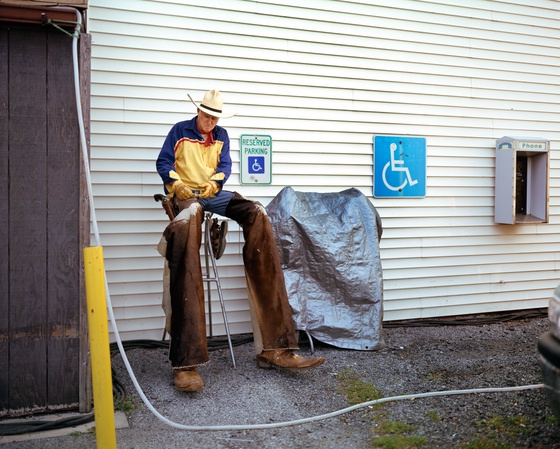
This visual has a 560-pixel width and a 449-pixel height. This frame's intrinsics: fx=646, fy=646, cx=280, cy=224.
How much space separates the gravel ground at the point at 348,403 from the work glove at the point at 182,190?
131 cm

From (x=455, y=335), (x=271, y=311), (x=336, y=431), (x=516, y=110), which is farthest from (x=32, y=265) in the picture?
(x=516, y=110)

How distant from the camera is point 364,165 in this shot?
20.7 ft

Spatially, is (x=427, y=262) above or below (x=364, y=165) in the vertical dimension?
below

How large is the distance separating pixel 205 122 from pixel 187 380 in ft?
6.21

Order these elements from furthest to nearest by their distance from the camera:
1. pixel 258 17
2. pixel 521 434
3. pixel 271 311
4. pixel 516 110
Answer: pixel 516 110, pixel 258 17, pixel 271 311, pixel 521 434

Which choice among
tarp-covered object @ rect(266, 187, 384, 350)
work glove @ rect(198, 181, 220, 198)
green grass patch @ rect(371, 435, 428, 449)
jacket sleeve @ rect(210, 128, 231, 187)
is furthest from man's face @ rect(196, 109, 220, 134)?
green grass patch @ rect(371, 435, 428, 449)

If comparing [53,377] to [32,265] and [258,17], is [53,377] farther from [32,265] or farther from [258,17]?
[258,17]

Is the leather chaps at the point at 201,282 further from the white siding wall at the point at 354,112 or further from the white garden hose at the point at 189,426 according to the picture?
the white siding wall at the point at 354,112

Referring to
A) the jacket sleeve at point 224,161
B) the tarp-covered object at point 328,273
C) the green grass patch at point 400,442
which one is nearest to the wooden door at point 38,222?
the jacket sleeve at point 224,161

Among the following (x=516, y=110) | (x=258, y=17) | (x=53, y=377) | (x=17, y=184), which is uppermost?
(x=258, y=17)

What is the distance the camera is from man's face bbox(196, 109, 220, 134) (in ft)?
15.9

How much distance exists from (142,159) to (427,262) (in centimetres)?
310

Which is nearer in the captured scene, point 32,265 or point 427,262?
point 32,265

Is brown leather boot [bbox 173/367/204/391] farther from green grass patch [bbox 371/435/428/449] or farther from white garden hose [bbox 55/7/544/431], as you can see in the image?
green grass patch [bbox 371/435/428/449]
